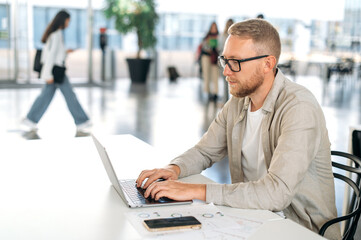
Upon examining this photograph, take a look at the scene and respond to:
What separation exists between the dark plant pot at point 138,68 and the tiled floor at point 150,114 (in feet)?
3.93

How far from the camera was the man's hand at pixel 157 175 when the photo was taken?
5.88 feet

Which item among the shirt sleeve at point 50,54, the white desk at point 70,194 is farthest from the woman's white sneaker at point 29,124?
the white desk at point 70,194

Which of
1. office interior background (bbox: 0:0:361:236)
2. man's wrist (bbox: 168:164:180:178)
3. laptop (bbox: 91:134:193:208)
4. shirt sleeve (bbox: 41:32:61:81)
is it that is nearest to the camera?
laptop (bbox: 91:134:193:208)

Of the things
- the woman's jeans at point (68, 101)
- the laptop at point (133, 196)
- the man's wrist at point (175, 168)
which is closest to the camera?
the laptop at point (133, 196)

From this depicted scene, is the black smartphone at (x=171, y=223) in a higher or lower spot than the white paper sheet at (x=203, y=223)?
higher

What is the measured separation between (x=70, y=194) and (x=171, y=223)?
50cm

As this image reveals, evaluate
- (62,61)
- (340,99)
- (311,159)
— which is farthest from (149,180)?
(340,99)

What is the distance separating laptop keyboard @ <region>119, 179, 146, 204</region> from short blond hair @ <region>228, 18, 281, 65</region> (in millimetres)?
712

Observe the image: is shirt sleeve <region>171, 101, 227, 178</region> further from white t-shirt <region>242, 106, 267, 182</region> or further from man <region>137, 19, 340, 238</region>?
white t-shirt <region>242, 106, 267, 182</region>

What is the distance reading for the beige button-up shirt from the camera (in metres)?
1.64

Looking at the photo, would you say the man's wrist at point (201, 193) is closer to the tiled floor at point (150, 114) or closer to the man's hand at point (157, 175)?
the man's hand at point (157, 175)

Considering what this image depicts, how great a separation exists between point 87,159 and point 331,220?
1.13 meters

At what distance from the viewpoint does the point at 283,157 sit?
1.71m

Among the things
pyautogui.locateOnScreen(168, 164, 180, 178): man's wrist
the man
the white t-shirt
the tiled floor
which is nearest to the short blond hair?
the man
